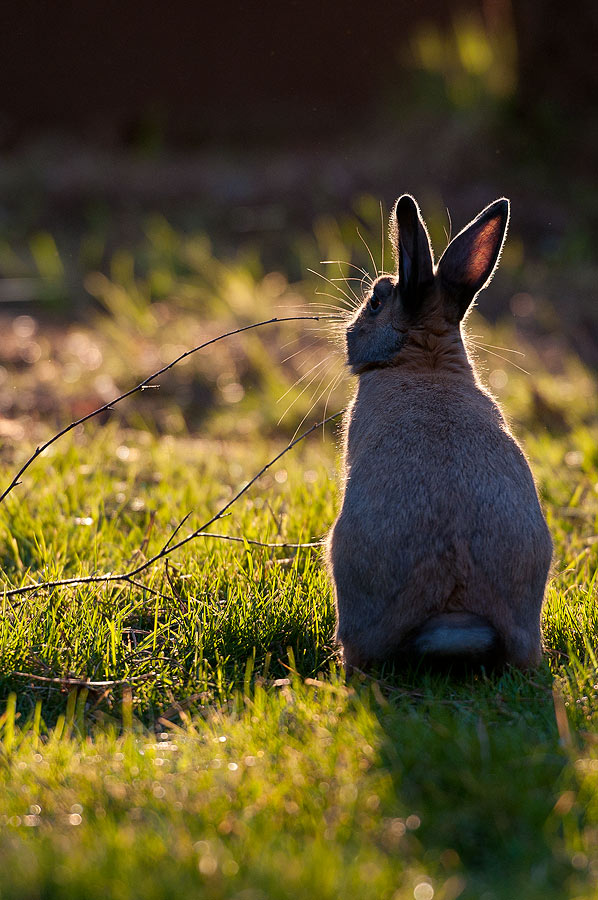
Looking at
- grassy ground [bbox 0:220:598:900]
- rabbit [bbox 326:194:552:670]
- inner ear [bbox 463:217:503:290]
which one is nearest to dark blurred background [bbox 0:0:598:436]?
grassy ground [bbox 0:220:598:900]

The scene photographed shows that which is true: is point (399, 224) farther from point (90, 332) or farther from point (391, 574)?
point (90, 332)

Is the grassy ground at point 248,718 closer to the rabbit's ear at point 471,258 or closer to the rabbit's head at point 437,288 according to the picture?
the rabbit's head at point 437,288

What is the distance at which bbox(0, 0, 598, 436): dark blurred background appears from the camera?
29.8 feet

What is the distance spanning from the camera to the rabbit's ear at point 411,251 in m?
3.49

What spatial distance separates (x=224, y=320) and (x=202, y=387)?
775mm

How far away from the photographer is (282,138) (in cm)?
1328

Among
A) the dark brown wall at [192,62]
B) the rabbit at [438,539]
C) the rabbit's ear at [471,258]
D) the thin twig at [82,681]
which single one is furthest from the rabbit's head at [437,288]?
the dark brown wall at [192,62]

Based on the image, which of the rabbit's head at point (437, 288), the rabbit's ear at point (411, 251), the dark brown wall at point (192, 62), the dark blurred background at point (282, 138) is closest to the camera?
the rabbit's ear at point (411, 251)

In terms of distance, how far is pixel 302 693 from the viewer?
2863 millimetres

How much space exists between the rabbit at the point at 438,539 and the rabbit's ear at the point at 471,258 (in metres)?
0.42

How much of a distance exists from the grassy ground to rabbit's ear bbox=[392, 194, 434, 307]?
1.03 m

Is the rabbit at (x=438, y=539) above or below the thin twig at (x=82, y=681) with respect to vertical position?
above

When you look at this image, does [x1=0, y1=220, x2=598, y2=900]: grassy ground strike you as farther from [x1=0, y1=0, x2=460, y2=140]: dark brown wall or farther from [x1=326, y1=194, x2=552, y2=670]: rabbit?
[x1=0, y1=0, x2=460, y2=140]: dark brown wall

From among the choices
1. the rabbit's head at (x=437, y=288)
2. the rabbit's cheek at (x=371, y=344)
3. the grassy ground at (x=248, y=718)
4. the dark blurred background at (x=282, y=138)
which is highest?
the dark blurred background at (x=282, y=138)
